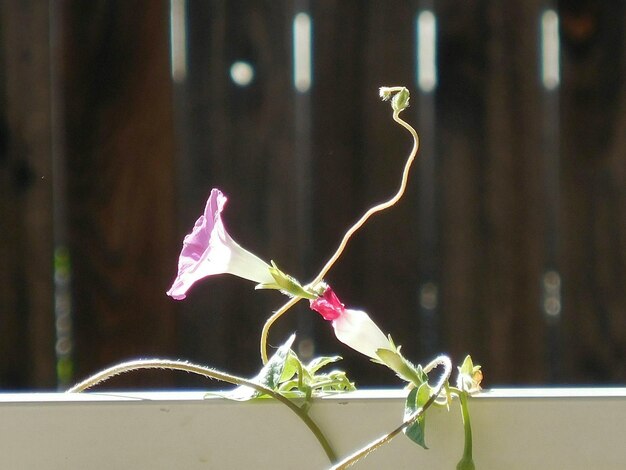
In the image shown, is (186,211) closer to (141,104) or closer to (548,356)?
(141,104)

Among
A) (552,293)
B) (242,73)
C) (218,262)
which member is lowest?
(552,293)

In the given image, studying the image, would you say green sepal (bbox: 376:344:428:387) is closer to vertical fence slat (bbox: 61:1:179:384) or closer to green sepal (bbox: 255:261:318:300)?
green sepal (bbox: 255:261:318:300)

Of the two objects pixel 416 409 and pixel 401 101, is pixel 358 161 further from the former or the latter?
pixel 416 409

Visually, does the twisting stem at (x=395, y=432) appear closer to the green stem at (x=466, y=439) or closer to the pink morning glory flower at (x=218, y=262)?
the green stem at (x=466, y=439)

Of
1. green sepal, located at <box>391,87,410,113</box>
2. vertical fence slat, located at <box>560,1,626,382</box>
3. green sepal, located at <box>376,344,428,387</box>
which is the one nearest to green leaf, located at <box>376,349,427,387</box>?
green sepal, located at <box>376,344,428,387</box>

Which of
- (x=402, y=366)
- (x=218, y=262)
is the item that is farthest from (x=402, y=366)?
(x=218, y=262)
